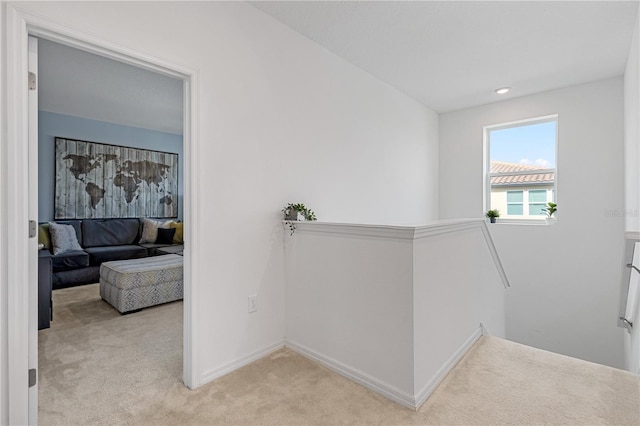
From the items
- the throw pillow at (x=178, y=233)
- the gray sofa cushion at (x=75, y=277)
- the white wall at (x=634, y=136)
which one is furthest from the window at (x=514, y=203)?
the gray sofa cushion at (x=75, y=277)

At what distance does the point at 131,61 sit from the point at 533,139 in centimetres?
452

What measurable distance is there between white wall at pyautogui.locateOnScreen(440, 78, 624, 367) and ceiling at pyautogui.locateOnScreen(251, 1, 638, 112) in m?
0.36

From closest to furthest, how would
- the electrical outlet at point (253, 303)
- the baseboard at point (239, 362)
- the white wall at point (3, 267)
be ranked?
the white wall at point (3, 267)
the baseboard at point (239, 362)
the electrical outlet at point (253, 303)

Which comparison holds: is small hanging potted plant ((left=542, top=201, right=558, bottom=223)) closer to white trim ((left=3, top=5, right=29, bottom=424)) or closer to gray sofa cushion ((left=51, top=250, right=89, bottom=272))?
white trim ((left=3, top=5, right=29, bottom=424))

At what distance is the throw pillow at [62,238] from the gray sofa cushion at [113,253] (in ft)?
0.70

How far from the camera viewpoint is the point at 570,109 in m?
3.75

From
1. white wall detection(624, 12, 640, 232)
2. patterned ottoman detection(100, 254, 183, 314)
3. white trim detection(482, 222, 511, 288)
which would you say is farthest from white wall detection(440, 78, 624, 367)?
patterned ottoman detection(100, 254, 183, 314)

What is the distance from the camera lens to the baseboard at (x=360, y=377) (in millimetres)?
1798

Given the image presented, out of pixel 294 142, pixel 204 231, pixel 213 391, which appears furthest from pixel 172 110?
pixel 213 391

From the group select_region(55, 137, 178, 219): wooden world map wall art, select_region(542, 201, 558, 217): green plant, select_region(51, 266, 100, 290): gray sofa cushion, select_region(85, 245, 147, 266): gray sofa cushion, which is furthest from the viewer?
select_region(55, 137, 178, 219): wooden world map wall art

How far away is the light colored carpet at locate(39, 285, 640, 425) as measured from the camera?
1673 mm

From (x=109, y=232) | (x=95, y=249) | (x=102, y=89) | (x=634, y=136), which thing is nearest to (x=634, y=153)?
(x=634, y=136)

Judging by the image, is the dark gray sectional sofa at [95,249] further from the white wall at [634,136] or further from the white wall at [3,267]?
the white wall at [634,136]

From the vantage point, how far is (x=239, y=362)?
2.20 meters
